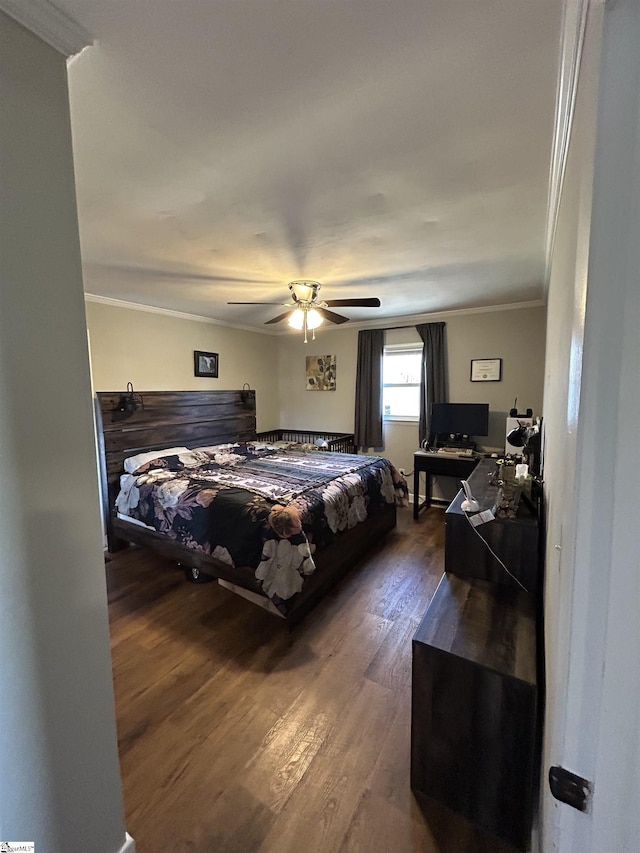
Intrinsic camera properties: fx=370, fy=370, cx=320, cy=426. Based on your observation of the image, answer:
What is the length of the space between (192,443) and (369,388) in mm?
2389

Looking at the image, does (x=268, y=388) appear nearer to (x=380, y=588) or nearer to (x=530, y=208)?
(x=380, y=588)

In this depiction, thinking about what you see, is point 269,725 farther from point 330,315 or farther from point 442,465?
point 442,465

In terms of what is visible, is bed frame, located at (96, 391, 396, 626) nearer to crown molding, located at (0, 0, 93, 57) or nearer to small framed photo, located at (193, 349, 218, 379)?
small framed photo, located at (193, 349, 218, 379)

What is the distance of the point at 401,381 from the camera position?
4.99 meters

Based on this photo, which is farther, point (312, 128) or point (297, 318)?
point (297, 318)

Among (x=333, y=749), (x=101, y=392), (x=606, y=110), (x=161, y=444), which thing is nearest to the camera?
(x=606, y=110)

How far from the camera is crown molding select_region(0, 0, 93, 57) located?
0.86 metres

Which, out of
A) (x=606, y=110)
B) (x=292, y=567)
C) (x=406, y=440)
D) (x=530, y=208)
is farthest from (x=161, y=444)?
(x=606, y=110)

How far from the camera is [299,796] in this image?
56.4 inches

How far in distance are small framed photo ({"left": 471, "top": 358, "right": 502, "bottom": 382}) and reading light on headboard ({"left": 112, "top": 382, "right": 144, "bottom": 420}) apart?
3.77 m

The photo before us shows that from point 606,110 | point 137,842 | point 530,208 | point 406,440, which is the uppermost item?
point 530,208

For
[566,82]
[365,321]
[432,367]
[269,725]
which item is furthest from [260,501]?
[365,321]

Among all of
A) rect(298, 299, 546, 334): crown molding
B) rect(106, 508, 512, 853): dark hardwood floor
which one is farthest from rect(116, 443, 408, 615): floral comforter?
rect(298, 299, 546, 334): crown molding

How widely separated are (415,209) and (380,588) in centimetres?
257
